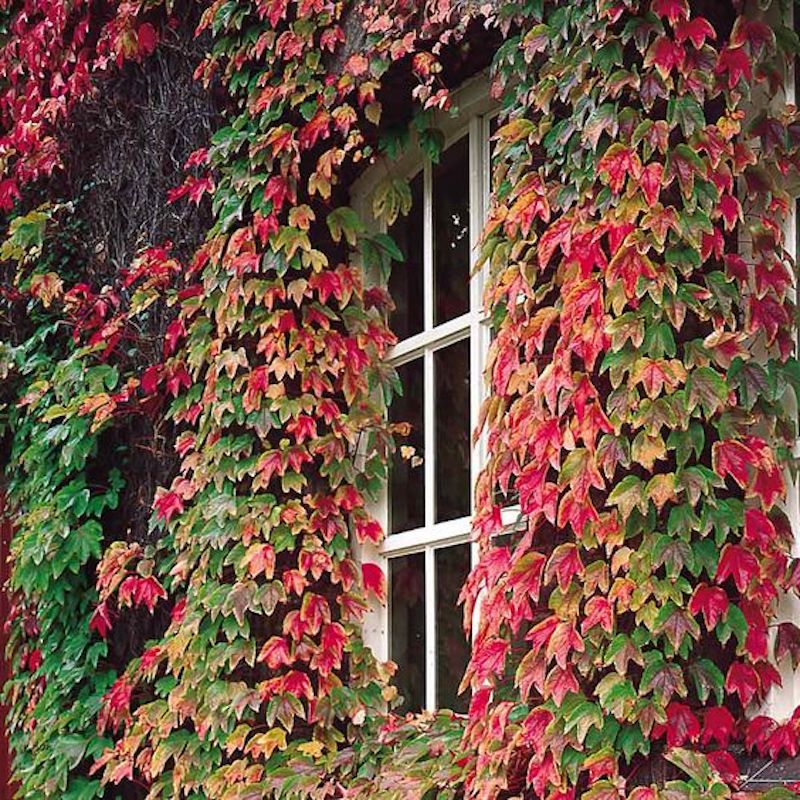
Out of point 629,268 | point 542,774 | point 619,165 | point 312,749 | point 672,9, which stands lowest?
point 542,774

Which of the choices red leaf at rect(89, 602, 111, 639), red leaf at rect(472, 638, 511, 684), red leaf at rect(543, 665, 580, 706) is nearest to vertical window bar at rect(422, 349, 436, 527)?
red leaf at rect(472, 638, 511, 684)

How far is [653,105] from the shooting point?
337 cm

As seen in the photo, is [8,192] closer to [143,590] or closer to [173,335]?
[173,335]

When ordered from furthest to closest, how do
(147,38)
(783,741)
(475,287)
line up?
(147,38)
(475,287)
(783,741)

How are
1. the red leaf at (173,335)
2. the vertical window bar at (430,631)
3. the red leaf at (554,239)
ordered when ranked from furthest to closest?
the red leaf at (173,335), the vertical window bar at (430,631), the red leaf at (554,239)

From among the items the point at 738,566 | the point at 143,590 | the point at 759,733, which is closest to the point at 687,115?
the point at 738,566

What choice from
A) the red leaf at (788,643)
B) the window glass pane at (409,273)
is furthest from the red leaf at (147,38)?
the red leaf at (788,643)

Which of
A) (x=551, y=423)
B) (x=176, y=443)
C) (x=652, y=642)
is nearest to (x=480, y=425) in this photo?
(x=551, y=423)

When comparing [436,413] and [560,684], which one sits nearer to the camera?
[560,684]

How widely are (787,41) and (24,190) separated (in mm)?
3741

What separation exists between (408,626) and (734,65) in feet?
6.23

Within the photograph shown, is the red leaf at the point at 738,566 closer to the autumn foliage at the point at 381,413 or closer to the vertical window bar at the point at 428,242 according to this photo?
the autumn foliage at the point at 381,413

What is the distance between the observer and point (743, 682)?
10.6ft

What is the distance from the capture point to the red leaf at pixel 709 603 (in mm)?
3199
